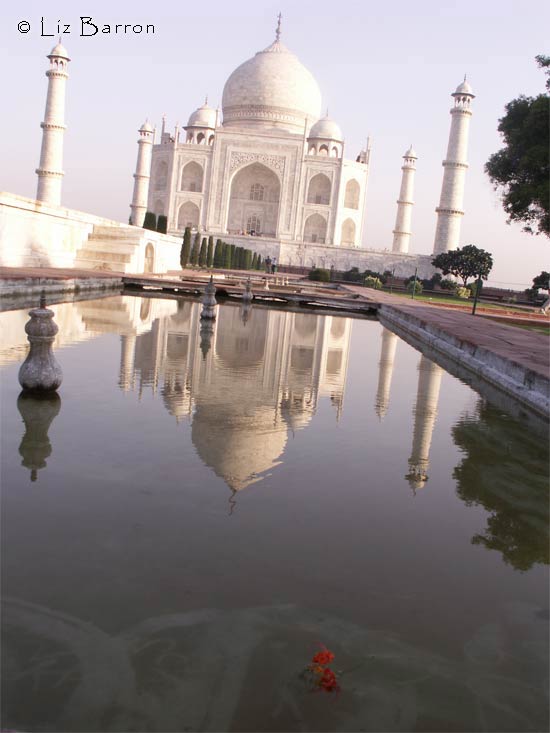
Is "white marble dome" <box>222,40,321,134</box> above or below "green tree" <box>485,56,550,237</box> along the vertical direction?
above

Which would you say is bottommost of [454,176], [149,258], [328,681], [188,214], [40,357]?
[328,681]

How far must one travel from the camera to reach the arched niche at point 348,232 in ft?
127

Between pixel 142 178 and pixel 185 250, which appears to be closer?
pixel 185 250

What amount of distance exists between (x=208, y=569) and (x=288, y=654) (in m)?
0.44

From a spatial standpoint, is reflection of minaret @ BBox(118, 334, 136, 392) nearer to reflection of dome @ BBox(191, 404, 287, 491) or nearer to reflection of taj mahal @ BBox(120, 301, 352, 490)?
reflection of taj mahal @ BBox(120, 301, 352, 490)

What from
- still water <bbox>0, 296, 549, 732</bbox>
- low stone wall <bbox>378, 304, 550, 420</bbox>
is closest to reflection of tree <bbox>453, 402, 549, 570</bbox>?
still water <bbox>0, 296, 549, 732</bbox>

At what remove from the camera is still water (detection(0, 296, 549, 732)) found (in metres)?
1.55

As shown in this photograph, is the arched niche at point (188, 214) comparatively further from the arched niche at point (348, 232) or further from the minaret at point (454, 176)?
the minaret at point (454, 176)

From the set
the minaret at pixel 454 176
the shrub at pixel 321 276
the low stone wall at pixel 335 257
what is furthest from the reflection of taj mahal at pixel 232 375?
the minaret at pixel 454 176

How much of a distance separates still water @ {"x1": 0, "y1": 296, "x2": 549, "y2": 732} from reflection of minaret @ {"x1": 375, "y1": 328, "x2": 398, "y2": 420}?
360mm

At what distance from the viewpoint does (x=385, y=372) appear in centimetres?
641

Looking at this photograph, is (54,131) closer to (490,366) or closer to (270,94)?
(270,94)

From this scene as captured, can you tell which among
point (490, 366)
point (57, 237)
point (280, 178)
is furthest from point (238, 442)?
point (280, 178)

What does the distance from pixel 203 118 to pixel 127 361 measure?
36789mm
